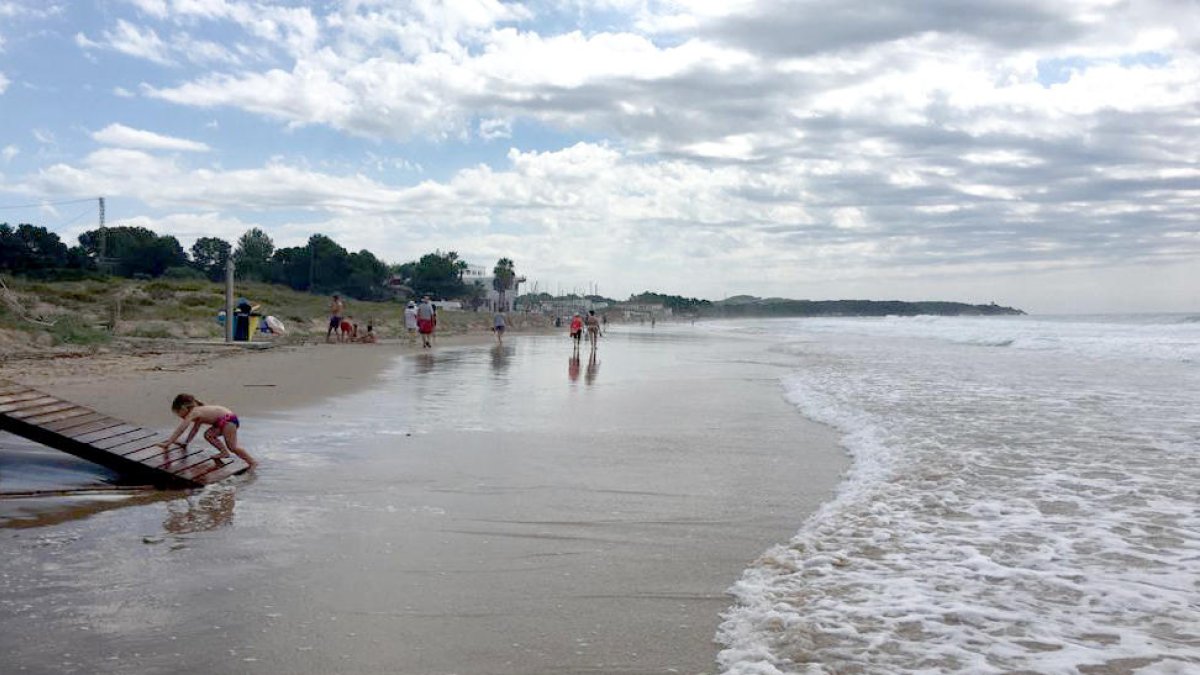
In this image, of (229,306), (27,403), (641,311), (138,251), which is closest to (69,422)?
(27,403)

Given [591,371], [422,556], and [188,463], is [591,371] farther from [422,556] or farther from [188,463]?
[422,556]

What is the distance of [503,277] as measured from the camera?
11819 centimetres

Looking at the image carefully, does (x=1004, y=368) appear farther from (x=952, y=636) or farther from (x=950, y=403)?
(x=952, y=636)

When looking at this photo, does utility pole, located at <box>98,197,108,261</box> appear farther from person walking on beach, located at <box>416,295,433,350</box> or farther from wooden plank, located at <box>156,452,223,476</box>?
wooden plank, located at <box>156,452,223,476</box>

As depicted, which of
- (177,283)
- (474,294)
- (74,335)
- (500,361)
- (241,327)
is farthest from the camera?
(474,294)

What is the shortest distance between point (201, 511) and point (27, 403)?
2.72 meters

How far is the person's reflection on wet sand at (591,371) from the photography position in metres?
19.6

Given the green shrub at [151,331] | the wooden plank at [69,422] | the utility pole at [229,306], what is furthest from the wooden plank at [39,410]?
the green shrub at [151,331]

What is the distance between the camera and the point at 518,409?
13508 mm

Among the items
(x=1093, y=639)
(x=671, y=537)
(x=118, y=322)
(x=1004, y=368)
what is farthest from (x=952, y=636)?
(x=118, y=322)

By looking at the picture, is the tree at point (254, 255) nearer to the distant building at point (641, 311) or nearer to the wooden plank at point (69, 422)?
the distant building at point (641, 311)

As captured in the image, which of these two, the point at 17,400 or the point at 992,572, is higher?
the point at 17,400

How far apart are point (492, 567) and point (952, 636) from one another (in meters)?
2.69

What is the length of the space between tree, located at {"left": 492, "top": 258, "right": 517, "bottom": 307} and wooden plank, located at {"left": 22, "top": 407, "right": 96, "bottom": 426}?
355 feet
